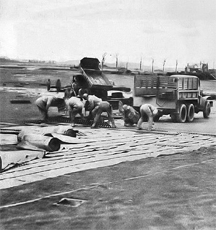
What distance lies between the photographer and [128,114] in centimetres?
405

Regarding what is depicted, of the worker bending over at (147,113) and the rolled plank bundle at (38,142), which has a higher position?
the worker bending over at (147,113)

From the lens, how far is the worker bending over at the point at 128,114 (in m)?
4.02

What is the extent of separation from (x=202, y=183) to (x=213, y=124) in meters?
0.74

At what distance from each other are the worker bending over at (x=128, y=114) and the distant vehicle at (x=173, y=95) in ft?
0.22

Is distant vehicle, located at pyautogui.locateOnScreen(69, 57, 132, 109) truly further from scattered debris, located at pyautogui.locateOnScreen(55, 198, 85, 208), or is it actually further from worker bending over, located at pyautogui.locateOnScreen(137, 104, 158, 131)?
scattered debris, located at pyautogui.locateOnScreen(55, 198, 85, 208)

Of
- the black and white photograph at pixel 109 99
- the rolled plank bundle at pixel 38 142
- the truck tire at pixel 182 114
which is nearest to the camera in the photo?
the black and white photograph at pixel 109 99

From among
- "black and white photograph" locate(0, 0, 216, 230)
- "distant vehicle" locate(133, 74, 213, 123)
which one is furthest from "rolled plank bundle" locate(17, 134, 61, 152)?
"distant vehicle" locate(133, 74, 213, 123)

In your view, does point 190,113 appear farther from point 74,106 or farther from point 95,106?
point 74,106

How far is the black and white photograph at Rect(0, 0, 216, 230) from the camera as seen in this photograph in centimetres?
346

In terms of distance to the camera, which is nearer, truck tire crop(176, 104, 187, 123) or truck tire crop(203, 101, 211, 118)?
truck tire crop(203, 101, 211, 118)

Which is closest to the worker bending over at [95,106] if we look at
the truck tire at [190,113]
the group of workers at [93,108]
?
the group of workers at [93,108]

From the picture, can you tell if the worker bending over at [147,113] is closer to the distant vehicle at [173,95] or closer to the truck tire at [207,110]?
the distant vehicle at [173,95]

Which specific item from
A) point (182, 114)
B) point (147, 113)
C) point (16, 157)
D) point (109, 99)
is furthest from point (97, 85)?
point (16, 157)

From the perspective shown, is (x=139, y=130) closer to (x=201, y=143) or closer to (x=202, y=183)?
(x=201, y=143)
